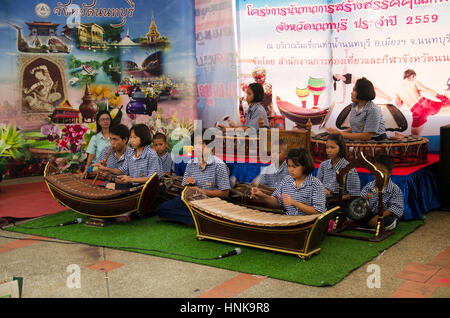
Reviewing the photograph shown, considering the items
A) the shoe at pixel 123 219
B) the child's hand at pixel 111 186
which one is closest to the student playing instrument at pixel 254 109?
the child's hand at pixel 111 186

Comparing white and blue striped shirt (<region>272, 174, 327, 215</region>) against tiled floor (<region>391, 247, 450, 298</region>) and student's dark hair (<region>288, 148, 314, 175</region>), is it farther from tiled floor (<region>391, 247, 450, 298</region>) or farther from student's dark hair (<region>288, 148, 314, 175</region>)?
tiled floor (<region>391, 247, 450, 298</region>)

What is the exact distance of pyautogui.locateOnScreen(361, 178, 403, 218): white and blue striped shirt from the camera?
5.80 m

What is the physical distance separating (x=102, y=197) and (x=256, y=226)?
189cm

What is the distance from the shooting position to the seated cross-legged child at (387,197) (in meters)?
5.78

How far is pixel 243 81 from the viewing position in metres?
8.85

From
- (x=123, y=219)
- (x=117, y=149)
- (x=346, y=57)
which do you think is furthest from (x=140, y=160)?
(x=346, y=57)

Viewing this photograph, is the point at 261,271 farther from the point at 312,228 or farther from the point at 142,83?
the point at 142,83

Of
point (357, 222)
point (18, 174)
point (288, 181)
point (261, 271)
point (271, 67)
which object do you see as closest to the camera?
point (261, 271)

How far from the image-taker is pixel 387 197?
5.84 metres

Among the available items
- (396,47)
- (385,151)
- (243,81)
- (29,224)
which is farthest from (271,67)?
(29,224)

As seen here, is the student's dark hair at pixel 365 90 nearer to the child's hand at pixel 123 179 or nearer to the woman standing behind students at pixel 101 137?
the child's hand at pixel 123 179

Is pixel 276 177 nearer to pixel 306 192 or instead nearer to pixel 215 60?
pixel 306 192

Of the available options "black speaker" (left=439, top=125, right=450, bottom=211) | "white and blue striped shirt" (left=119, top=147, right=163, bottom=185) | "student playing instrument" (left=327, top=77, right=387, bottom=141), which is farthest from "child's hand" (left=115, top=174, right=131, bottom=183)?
"black speaker" (left=439, top=125, right=450, bottom=211)

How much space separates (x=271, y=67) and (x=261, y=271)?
470cm
